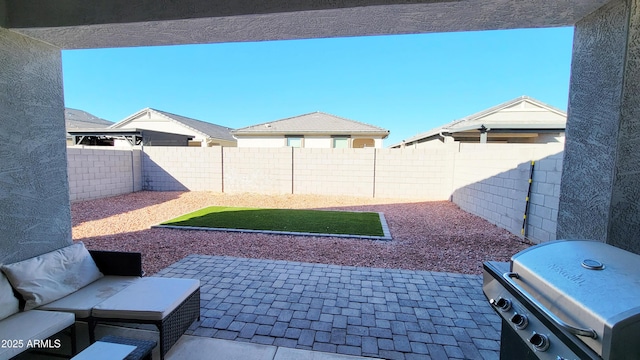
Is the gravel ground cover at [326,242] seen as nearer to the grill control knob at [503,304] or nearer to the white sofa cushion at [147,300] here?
the white sofa cushion at [147,300]

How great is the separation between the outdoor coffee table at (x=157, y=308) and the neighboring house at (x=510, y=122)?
12.7 metres

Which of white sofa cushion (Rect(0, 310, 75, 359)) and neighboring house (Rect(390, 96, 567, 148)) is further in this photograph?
neighboring house (Rect(390, 96, 567, 148))

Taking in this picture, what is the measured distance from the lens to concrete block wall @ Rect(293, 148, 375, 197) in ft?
36.1

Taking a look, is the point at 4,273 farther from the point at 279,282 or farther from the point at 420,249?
the point at 420,249

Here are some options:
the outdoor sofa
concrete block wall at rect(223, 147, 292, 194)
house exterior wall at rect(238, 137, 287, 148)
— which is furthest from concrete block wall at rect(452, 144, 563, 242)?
house exterior wall at rect(238, 137, 287, 148)

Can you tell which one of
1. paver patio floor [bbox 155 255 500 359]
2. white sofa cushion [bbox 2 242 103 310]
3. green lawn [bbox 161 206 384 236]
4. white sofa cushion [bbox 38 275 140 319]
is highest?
white sofa cushion [bbox 2 242 103 310]

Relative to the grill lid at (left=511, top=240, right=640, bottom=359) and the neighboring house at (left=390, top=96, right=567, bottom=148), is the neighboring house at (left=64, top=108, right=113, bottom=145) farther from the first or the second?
the grill lid at (left=511, top=240, right=640, bottom=359)

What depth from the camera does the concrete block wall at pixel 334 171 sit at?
11.0m

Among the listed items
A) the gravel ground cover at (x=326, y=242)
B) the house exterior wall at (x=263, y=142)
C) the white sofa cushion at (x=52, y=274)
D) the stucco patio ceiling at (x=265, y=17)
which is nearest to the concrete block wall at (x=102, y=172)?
the gravel ground cover at (x=326, y=242)

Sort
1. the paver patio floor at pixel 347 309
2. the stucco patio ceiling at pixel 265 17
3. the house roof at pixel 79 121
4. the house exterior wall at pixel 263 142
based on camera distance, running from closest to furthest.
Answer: the stucco patio ceiling at pixel 265 17 < the paver patio floor at pixel 347 309 < the house exterior wall at pixel 263 142 < the house roof at pixel 79 121

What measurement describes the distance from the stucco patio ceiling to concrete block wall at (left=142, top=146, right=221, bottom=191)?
9301mm

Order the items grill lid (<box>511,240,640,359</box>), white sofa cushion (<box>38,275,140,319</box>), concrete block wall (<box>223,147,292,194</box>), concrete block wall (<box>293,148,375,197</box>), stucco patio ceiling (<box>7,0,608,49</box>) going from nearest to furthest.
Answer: grill lid (<box>511,240,640,359</box>) → stucco patio ceiling (<box>7,0,608,49</box>) → white sofa cushion (<box>38,275,140,319</box>) → concrete block wall (<box>293,148,375,197</box>) → concrete block wall (<box>223,147,292,194</box>)

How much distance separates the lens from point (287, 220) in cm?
737

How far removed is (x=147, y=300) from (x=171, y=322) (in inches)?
12.7
